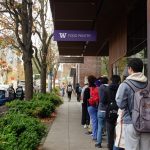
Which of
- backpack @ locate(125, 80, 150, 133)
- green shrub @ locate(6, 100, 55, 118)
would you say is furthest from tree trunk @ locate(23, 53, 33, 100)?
backpack @ locate(125, 80, 150, 133)

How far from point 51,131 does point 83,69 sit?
48539mm

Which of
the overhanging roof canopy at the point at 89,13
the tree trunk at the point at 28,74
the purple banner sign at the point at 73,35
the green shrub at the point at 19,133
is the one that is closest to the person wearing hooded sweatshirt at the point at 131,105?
the green shrub at the point at 19,133

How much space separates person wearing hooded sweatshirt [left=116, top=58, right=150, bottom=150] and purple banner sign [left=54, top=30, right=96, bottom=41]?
13.3m

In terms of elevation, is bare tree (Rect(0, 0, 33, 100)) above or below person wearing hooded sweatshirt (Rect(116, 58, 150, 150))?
above

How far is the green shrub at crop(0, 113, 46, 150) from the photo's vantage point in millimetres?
8734

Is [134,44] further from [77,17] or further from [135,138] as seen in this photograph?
[135,138]

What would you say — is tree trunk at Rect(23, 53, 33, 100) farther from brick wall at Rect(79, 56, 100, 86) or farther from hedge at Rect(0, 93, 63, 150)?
brick wall at Rect(79, 56, 100, 86)

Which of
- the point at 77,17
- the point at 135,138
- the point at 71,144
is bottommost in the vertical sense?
the point at 71,144

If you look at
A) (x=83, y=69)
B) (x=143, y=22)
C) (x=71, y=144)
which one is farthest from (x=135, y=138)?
(x=83, y=69)

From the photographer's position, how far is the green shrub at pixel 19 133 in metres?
8.73

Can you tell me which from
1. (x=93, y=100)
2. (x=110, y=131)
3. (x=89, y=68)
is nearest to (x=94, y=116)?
(x=93, y=100)

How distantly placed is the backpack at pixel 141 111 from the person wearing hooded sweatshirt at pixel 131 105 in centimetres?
18

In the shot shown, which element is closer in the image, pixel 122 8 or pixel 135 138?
pixel 135 138

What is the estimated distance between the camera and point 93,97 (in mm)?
12625
